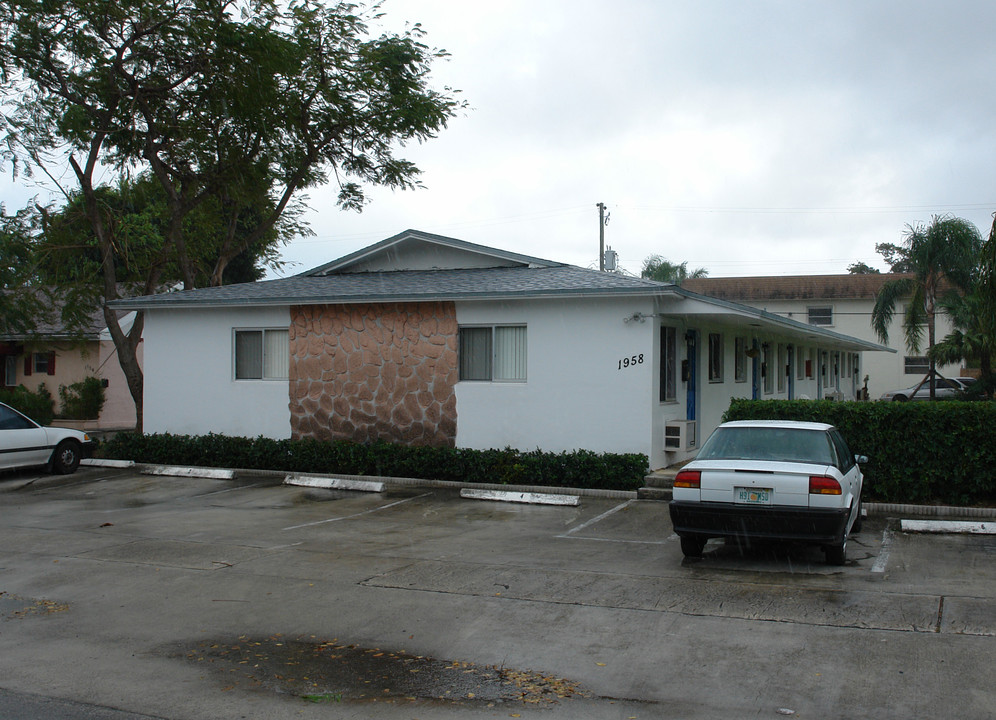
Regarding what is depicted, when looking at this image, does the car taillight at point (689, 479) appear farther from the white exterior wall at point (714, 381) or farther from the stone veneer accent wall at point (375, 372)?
the stone veneer accent wall at point (375, 372)

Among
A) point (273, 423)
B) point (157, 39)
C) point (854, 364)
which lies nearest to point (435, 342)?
point (273, 423)

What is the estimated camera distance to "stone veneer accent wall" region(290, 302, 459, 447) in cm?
1692

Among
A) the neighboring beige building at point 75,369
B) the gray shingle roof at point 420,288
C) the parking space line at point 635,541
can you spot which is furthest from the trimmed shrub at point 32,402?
the parking space line at point 635,541

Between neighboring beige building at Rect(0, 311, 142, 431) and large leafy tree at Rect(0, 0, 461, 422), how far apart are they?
6.51 m

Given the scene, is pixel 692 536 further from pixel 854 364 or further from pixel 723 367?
pixel 854 364

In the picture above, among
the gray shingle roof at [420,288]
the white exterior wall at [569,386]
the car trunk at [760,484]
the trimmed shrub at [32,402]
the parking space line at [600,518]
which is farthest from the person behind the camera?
the trimmed shrub at [32,402]

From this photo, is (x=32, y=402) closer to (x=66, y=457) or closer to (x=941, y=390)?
(x=66, y=457)

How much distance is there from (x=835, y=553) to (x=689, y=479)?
1687 mm

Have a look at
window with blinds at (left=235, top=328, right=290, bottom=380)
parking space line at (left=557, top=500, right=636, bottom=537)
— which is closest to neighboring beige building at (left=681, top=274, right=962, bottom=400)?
window with blinds at (left=235, top=328, right=290, bottom=380)

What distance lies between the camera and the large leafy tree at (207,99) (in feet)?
68.1

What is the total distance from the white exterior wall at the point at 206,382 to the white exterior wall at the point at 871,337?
113 ft

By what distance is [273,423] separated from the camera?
60.7ft

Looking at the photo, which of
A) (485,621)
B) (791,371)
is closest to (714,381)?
(791,371)

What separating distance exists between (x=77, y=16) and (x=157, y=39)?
1.88 metres
